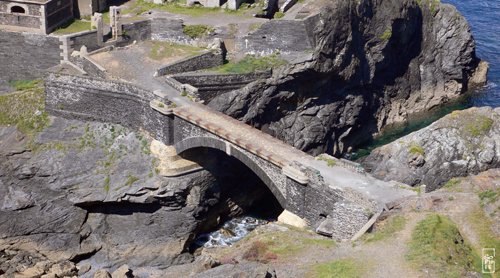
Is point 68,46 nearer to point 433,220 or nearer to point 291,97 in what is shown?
point 291,97

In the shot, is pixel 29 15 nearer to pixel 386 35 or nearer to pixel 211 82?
pixel 211 82

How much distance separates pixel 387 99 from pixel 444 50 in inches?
327

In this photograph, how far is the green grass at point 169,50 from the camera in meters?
61.8

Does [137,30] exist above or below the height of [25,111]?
above

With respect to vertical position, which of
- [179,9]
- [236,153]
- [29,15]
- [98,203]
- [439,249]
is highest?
[29,15]

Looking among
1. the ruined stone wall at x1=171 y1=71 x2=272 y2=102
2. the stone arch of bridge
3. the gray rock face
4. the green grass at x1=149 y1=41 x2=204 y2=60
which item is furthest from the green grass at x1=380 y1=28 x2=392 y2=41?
the stone arch of bridge

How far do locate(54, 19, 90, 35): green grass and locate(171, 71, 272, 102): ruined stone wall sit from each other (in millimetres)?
10626

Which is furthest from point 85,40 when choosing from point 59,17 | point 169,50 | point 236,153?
point 236,153

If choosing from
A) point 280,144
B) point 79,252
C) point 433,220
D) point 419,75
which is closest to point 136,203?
point 79,252

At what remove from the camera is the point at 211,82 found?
58.7 meters

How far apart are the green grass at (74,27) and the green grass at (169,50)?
565cm

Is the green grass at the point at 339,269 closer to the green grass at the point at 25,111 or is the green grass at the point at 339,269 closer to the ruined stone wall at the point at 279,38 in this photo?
the green grass at the point at 25,111

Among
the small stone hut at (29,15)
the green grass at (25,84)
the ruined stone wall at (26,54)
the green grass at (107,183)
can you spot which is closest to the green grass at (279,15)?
the small stone hut at (29,15)

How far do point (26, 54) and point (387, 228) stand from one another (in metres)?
34.5
